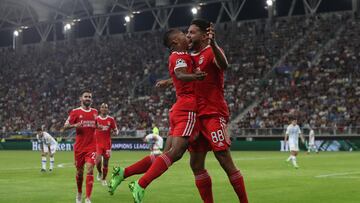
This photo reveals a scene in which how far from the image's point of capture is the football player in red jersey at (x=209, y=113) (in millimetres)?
8891

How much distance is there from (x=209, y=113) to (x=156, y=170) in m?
1.16

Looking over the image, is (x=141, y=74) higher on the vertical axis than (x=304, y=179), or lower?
A: higher

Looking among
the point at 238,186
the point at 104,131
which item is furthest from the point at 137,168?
the point at 104,131

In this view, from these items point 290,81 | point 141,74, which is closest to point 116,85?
point 141,74

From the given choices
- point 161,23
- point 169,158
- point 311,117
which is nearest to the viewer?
point 169,158

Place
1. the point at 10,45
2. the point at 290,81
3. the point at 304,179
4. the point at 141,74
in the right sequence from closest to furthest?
the point at 304,179, the point at 290,81, the point at 141,74, the point at 10,45

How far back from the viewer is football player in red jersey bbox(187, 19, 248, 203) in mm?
8891

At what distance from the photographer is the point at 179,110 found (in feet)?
29.6

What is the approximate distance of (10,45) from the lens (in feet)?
257

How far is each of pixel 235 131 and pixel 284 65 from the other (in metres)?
8.12

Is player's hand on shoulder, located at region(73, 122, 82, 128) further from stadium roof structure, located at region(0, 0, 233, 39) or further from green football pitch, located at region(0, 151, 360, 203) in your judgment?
stadium roof structure, located at region(0, 0, 233, 39)

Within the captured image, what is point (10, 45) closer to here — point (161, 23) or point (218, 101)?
point (161, 23)

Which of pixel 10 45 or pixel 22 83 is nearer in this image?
pixel 22 83

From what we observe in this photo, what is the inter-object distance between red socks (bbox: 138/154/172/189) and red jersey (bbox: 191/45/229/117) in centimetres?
86
